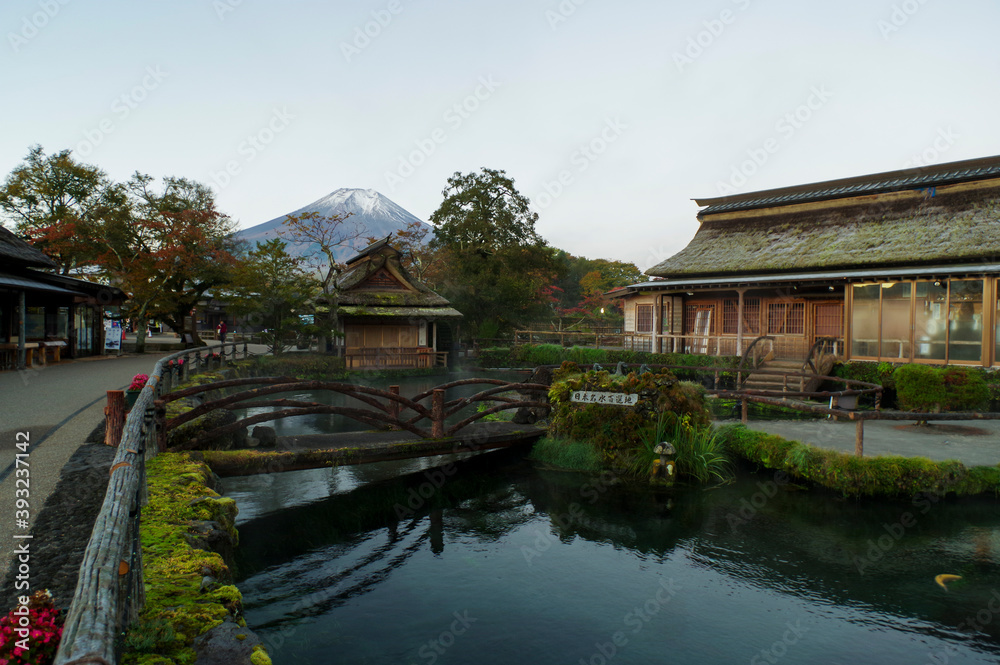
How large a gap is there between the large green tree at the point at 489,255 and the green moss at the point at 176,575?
26.5 meters

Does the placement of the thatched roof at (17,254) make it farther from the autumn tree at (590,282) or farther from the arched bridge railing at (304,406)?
the autumn tree at (590,282)

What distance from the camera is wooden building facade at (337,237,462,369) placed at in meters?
25.6

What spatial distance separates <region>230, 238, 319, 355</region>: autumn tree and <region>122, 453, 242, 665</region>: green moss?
726 inches

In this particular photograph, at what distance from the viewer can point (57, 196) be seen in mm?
28109

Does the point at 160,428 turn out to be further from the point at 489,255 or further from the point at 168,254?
the point at 489,255

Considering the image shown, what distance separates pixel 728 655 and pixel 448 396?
15.7 m

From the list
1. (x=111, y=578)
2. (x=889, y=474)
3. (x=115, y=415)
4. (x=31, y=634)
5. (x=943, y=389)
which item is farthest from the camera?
(x=943, y=389)

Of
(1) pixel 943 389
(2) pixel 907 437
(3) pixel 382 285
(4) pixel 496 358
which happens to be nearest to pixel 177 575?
(2) pixel 907 437

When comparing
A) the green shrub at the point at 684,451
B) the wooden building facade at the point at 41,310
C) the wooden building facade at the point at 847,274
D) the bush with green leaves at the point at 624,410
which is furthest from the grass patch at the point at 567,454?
the wooden building facade at the point at 41,310

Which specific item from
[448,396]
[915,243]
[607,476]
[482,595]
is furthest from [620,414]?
[915,243]

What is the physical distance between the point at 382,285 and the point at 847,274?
1980 cm

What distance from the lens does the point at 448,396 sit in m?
20.3

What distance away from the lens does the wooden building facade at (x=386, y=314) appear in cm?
2562

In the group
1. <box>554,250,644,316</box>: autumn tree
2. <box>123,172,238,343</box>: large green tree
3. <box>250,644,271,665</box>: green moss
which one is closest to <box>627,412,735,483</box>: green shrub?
<box>250,644,271,665</box>: green moss
